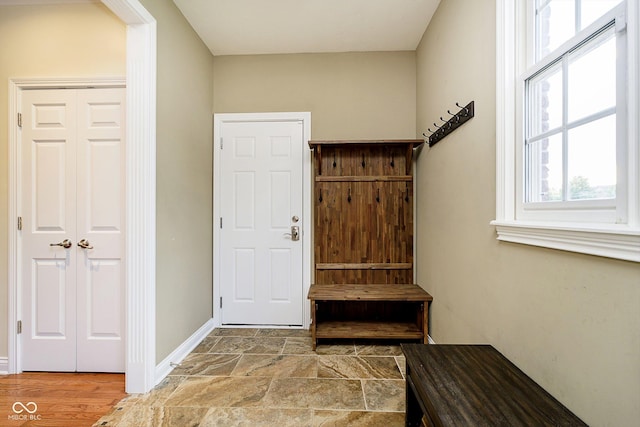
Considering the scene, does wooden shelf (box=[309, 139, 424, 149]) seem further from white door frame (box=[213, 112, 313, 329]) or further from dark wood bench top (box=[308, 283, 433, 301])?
dark wood bench top (box=[308, 283, 433, 301])

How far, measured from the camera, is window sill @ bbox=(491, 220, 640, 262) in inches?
30.1

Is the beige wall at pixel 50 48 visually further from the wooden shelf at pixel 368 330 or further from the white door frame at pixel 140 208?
the wooden shelf at pixel 368 330

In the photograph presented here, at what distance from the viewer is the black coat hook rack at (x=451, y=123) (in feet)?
5.61

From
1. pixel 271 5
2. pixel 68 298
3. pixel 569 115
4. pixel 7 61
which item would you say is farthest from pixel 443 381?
pixel 7 61

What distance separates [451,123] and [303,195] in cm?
153

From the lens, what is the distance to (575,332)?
958 mm

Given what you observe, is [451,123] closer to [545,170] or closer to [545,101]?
[545,101]

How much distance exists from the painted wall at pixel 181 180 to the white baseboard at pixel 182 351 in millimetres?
47

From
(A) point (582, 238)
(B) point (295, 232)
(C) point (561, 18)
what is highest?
(C) point (561, 18)

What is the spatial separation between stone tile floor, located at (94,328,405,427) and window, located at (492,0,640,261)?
130 cm

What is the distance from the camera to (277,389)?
186cm

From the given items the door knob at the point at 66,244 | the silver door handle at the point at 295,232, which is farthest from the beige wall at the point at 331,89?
the door knob at the point at 66,244

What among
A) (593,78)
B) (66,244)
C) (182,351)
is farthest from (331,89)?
(182,351)

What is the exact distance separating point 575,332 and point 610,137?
26.2 inches
